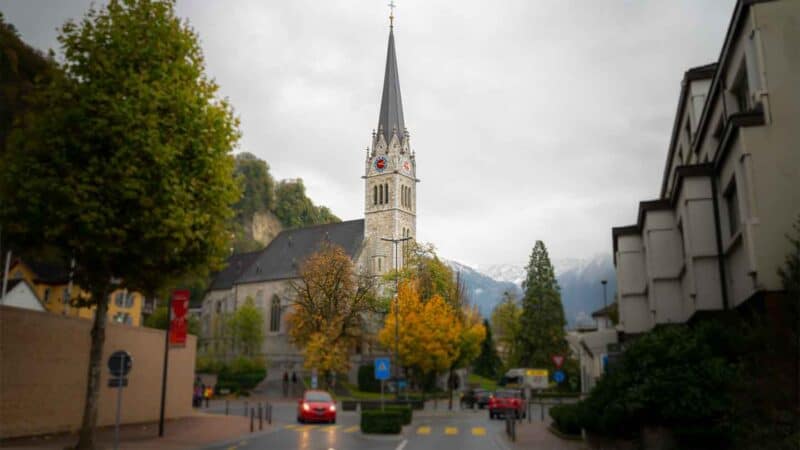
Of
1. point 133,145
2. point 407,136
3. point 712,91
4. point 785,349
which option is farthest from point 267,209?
point 712,91

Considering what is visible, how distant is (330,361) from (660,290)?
54.3 ft

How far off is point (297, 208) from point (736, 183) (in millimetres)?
12135

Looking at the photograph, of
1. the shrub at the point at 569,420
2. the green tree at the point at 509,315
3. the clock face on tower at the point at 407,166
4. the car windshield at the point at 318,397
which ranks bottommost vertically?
the shrub at the point at 569,420

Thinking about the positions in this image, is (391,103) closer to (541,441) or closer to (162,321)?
(541,441)

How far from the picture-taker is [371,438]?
81.4 feet

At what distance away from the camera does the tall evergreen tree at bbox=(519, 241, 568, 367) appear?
52.1ft

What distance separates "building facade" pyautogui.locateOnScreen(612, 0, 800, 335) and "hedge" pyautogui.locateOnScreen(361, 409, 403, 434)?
10895 mm

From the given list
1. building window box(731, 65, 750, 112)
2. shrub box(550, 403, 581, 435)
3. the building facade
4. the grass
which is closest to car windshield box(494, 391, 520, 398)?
shrub box(550, 403, 581, 435)

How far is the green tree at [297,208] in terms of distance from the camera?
426 inches

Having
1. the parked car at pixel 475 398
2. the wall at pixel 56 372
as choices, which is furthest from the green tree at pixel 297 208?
the parked car at pixel 475 398

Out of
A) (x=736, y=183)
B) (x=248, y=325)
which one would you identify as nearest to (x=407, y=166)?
(x=736, y=183)

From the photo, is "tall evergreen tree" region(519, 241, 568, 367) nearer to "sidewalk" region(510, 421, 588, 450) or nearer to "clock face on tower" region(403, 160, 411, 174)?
"clock face on tower" region(403, 160, 411, 174)

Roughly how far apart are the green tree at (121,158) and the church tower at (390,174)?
7.54 m

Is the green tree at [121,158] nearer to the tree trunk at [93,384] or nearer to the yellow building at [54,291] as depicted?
the tree trunk at [93,384]
